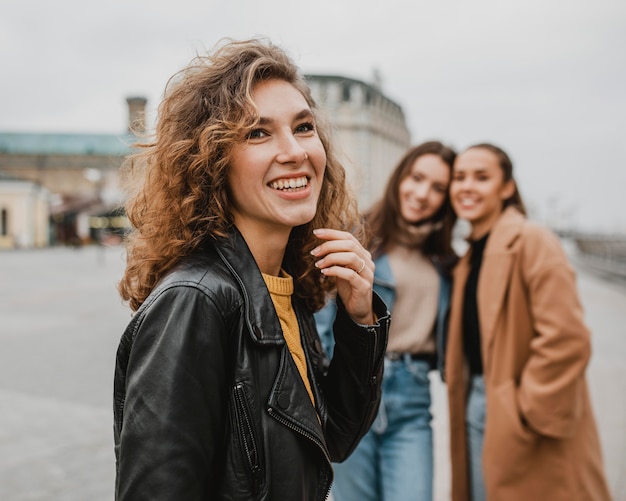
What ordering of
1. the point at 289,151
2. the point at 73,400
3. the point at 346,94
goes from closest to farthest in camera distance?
the point at 289,151 → the point at 73,400 → the point at 346,94

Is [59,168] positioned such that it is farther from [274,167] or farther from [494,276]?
[274,167]

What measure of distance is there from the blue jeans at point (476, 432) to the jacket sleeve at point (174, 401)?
1.95 meters

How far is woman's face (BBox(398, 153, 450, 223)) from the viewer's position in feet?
9.84

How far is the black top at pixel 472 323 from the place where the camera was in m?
2.88

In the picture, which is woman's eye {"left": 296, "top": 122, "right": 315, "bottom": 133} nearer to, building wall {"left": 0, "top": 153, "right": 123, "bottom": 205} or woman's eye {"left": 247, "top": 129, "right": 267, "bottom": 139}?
woman's eye {"left": 247, "top": 129, "right": 267, "bottom": 139}

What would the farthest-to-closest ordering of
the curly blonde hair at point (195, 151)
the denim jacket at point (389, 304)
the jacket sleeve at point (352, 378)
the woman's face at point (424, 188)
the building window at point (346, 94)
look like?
the building window at point (346, 94) → the woman's face at point (424, 188) → the denim jacket at point (389, 304) → the jacket sleeve at point (352, 378) → the curly blonde hair at point (195, 151)

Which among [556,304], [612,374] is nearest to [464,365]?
[556,304]

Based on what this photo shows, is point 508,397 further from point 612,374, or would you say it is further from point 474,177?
point 612,374

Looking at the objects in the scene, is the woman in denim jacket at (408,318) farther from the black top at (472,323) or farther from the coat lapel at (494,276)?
the coat lapel at (494,276)

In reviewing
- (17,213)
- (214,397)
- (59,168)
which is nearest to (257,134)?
(214,397)

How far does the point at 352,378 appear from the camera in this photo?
5.49ft

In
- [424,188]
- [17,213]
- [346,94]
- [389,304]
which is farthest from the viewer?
[346,94]

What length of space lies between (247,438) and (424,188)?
2054 mm

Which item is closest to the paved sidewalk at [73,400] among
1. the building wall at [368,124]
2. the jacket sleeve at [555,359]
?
the jacket sleeve at [555,359]
